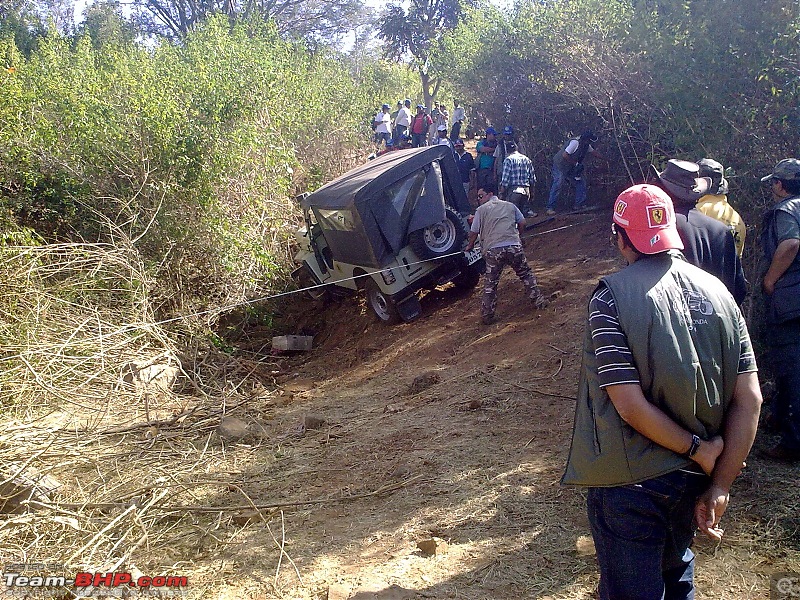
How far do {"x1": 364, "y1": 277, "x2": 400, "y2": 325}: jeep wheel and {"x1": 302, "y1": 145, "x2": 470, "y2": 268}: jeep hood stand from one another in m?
0.37

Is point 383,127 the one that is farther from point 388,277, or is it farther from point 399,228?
point 388,277

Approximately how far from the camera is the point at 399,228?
838 centimetres

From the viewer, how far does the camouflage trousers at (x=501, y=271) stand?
7.79 metres

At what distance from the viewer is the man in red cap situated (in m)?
2.04

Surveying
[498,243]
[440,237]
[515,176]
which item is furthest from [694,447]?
[515,176]

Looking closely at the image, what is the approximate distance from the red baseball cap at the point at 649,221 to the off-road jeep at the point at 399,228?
611cm

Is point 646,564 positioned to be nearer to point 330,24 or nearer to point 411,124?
point 411,124

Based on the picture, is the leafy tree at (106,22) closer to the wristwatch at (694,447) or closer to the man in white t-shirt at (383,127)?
the man in white t-shirt at (383,127)

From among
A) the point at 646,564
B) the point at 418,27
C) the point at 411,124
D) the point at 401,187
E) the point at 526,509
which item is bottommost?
the point at 526,509

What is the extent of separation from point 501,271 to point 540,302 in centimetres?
58

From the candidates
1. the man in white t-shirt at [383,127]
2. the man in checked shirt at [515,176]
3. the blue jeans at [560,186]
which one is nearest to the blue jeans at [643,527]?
the man in checked shirt at [515,176]

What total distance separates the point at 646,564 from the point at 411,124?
17.9m

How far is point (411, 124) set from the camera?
1908cm

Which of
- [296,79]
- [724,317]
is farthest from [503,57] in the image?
[724,317]
